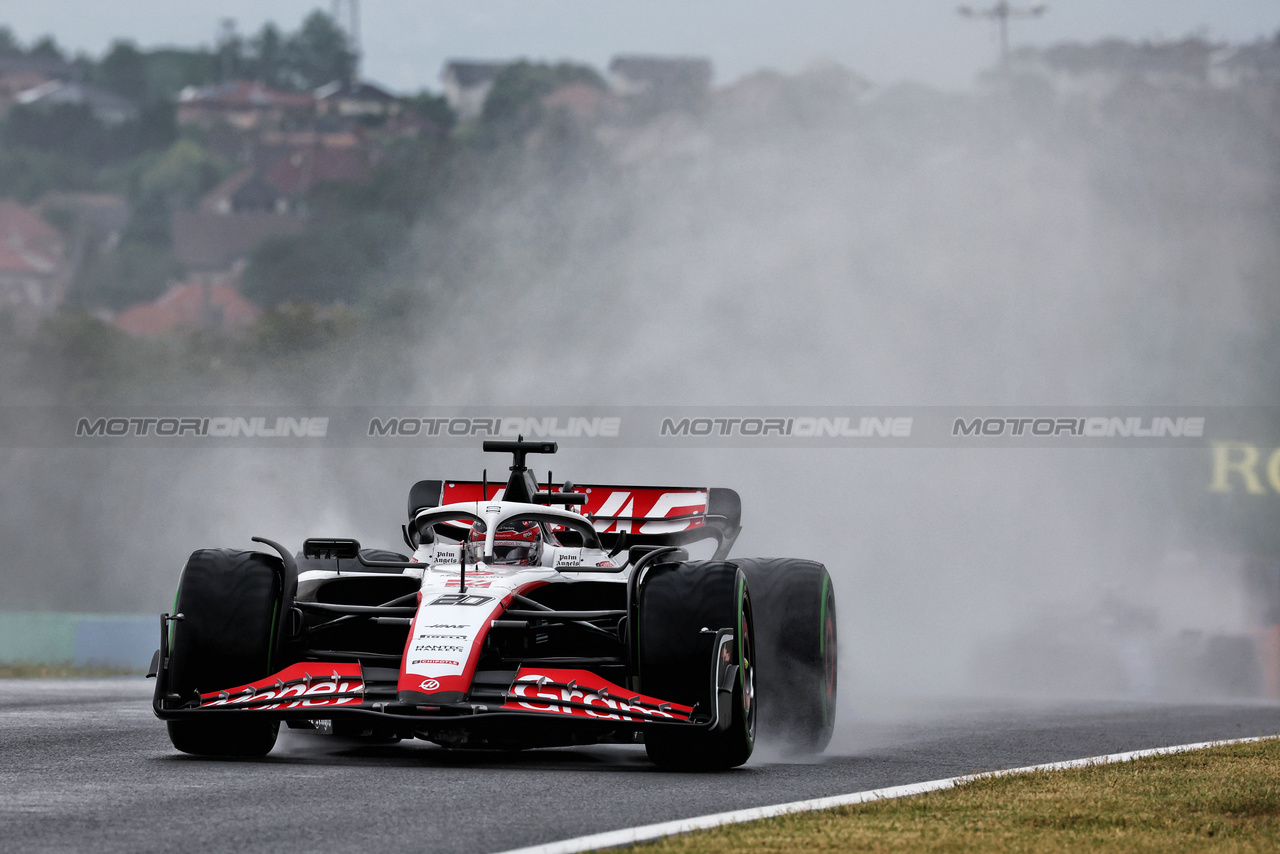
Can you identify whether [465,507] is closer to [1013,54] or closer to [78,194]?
[1013,54]

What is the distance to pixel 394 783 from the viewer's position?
906 centimetres

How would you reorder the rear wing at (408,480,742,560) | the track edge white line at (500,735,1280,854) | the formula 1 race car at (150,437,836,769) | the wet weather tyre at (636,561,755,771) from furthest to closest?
the rear wing at (408,480,742,560) → the wet weather tyre at (636,561,755,771) → the formula 1 race car at (150,437,836,769) → the track edge white line at (500,735,1280,854)

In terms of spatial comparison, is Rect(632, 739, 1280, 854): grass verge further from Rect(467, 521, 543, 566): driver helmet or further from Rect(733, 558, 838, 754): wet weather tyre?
Rect(467, 521, 543, 566): driver helmet

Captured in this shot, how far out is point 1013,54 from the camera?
1544 inches

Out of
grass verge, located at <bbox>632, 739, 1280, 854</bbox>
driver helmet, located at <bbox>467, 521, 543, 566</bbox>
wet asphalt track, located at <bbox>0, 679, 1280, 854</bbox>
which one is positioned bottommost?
grass verge, located at <bbox>632, 739, 1280, 854</bbox>

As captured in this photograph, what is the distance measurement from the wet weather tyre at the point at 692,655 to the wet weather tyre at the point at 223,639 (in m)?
2.01

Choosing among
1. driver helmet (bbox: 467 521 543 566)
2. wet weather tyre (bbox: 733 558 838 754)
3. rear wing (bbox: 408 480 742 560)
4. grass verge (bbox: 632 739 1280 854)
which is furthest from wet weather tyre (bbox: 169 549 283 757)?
grass verge (bbox: 632 739 1280 854)

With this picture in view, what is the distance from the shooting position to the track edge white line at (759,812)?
696 centimetres

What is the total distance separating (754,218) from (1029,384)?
7.09 metres

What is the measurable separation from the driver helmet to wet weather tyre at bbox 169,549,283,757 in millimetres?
1366

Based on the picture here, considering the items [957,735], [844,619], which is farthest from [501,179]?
[957,735]

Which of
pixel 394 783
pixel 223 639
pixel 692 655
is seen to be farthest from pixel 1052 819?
pixel 223 639

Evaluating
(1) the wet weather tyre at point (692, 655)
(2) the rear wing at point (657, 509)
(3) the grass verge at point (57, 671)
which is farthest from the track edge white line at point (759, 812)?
(3) the grass verge at point (57, 671)

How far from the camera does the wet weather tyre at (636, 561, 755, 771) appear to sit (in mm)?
9891
